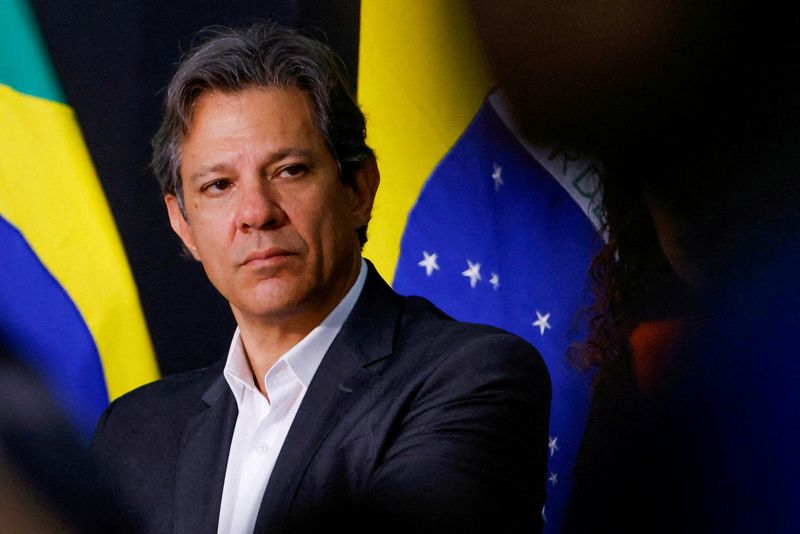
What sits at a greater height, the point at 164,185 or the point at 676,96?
the point at 164,185

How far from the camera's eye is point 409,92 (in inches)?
105

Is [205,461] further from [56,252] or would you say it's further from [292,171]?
[56,252]

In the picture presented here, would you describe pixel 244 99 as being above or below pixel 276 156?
above

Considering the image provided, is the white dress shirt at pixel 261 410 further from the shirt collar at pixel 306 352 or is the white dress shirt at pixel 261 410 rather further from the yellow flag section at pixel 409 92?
the yellow flag section at pixel 409 92

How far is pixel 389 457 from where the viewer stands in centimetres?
196

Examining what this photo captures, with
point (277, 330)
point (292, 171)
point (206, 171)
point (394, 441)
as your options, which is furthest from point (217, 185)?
point (394, 441)

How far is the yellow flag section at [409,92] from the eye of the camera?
2615 millimetres

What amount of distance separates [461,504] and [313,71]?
859 mm

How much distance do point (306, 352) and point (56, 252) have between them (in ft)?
2.74

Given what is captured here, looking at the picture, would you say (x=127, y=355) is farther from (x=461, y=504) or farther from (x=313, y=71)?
(x=461, y=504)

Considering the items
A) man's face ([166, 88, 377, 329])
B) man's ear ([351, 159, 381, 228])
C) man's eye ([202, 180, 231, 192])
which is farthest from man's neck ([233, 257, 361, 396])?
man's eye ([202, 180, 231, 192])

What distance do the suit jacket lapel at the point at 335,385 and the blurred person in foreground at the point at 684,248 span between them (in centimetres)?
51

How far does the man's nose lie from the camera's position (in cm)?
213

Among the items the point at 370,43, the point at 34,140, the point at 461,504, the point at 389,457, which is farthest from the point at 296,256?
the point at 34,140
